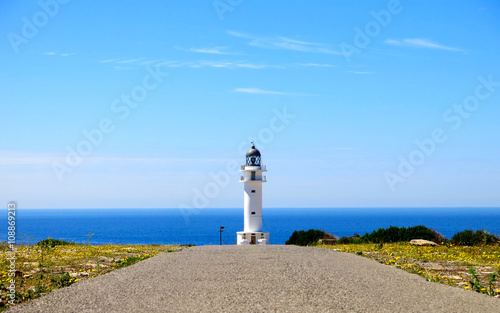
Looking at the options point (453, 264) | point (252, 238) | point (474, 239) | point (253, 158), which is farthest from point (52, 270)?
point (253, 158)

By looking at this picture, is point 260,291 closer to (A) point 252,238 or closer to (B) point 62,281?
(B) point 62,281

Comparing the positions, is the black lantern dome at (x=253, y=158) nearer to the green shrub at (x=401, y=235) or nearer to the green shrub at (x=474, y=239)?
the green shrub at (x=401, y=235)

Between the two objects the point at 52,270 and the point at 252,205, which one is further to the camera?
the point at 252,205

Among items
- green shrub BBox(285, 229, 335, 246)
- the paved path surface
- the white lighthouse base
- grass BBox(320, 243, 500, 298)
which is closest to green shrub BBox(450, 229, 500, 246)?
grass BBox(320, 243, 500, 298)

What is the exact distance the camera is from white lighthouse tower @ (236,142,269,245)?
1328 inches

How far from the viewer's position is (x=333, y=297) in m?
9.92

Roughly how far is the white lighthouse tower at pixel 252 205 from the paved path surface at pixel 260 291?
1900 cm

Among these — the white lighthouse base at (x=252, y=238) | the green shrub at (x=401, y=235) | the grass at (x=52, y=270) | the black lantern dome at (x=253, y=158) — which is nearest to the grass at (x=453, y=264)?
the green shrub at (x=401, y=235)

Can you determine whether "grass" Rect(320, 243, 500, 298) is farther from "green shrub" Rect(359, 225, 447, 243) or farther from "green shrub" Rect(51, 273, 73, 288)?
"green shrub" Rect(51, 273, 73, 288)

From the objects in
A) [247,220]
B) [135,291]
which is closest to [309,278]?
[135,291]

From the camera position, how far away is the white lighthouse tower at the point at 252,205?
33719mm

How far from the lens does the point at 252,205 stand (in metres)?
34.1

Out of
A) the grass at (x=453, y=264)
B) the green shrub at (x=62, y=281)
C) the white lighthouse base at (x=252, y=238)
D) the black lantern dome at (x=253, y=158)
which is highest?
the black lantern dome at (x=253, y=158)

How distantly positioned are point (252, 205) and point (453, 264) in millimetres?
19673
